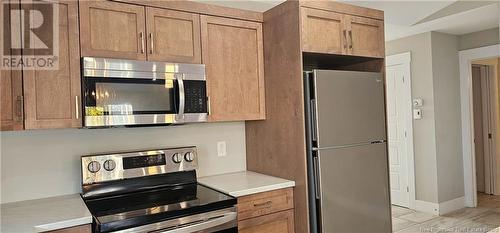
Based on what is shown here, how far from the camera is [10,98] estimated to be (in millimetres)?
1783

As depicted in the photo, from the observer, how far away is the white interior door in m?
4.40

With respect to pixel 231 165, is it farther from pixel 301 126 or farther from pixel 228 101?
pixel 301 126

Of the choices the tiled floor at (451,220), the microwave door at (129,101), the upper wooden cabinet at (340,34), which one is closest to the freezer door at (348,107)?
the upper wooden cabinet at (340,34)

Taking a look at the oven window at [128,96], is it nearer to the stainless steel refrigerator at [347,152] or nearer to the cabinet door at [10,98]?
the cabinet door at [10,98]

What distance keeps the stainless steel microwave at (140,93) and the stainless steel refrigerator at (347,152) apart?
80 centimetres

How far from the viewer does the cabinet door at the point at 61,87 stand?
6.02 feet

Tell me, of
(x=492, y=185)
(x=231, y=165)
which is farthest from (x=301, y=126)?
(x=492, y=185)

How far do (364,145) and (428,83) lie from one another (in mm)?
2200

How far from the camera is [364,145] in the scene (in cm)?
252

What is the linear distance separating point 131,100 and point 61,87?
15.2 inches

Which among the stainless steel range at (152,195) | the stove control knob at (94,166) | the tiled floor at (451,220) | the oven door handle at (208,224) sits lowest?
the tiled floor at (451,220)

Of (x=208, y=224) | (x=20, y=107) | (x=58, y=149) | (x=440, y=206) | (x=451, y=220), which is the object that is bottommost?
(x=451, y=220)

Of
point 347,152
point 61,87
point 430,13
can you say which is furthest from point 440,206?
point 61,87

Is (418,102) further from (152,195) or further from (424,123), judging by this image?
(152,195)
